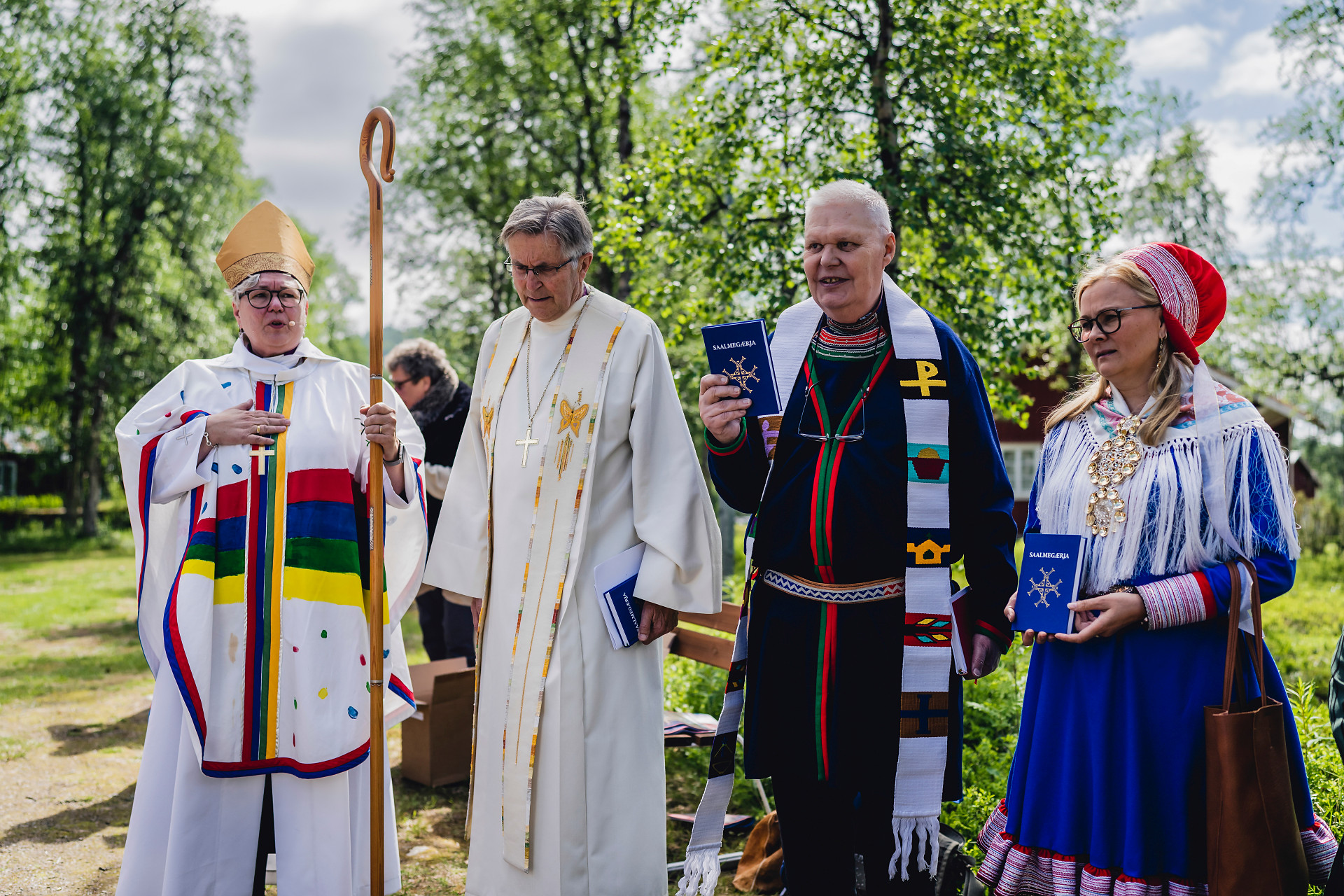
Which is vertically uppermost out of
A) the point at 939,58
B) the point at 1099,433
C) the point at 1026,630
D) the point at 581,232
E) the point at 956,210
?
the point at 939,58

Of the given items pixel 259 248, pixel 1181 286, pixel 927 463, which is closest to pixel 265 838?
pixel 259 248

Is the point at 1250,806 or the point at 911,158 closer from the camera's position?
the point at 1250,806

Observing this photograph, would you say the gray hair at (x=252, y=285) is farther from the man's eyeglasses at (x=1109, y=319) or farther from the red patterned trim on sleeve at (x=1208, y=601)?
the red patterned trim on sleeve at (x=1208, y=601)

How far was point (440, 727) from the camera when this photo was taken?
16.9 ft

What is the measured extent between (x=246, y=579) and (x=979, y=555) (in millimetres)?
2210

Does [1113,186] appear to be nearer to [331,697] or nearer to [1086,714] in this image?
[1086,714]

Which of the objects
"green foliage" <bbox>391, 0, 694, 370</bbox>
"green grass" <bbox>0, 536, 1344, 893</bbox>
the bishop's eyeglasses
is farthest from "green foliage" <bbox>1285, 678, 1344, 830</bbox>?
"green foliage" <bbox>391, 0, 694, 370</bbox>

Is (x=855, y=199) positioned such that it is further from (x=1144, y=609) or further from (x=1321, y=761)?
(x=1321, y=761)

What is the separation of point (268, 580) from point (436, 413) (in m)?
2.49

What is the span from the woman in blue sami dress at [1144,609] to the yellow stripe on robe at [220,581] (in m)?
2.31

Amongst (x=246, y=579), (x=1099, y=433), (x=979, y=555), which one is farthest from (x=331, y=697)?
(x=1099, y=433)

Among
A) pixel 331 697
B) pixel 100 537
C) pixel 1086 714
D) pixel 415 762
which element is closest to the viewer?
pixel 1086 714

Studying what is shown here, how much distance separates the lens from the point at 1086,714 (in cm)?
253

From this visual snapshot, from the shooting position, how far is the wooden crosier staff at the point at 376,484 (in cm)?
285
